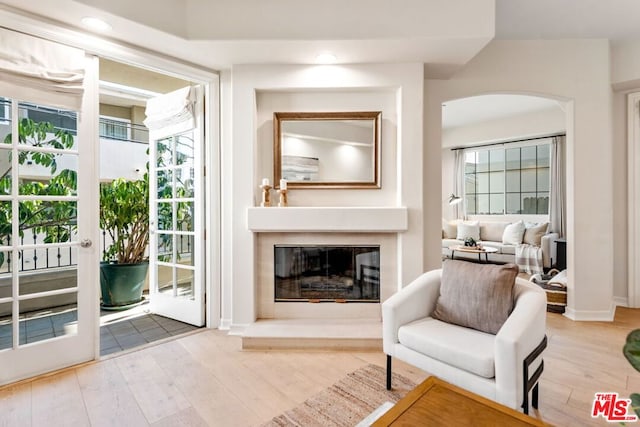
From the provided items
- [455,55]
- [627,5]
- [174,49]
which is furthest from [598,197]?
[174,49]

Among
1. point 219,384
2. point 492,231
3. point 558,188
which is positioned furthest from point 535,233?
point 219,384

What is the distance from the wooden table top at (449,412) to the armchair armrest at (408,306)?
0.63m

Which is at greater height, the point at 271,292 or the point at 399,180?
the point at 399,180

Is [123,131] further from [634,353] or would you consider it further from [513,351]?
[634,353]

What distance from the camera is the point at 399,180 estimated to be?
292 centimetres

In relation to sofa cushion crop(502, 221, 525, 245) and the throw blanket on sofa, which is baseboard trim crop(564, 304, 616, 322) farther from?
sofa cushion crop(502, 221, 525, 245)

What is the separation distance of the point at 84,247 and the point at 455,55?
3383mm

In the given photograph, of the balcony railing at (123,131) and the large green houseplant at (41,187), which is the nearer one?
the large green houseplant at (41,187)

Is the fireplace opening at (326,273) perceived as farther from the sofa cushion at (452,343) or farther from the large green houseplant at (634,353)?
the large green houseplant at (634,353)

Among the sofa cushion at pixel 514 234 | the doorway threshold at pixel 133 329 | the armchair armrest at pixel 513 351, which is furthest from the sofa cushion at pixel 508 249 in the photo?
the doorway threshold at pixel 133 329

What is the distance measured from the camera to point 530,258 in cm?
527

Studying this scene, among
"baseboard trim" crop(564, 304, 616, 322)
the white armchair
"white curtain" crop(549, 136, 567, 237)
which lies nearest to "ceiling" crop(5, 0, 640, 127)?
the white armchair

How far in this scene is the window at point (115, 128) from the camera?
14.1 ft

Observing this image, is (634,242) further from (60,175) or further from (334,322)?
(60,175)
